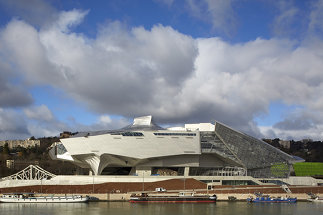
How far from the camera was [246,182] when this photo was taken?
7719 centimetres

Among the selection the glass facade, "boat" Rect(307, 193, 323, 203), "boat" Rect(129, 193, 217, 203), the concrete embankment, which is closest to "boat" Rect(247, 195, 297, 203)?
the concrete embankment

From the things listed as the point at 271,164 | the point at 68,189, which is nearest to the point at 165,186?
the point at 68,189

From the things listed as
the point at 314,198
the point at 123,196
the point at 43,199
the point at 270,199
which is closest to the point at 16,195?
the point at 43,199

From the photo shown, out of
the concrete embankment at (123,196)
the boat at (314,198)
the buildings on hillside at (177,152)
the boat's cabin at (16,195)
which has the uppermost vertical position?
the buildings on hillside at (177,152)

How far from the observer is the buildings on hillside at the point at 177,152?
74.1 metres

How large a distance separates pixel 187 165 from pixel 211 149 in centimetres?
582

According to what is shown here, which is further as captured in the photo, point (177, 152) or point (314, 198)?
point (177, 152)

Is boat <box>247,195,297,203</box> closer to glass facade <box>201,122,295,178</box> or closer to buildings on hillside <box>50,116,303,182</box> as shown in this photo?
buildings on hillside <box>50,116,303,182</box>

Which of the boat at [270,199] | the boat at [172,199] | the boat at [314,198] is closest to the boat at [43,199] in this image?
the boat at [172,199]

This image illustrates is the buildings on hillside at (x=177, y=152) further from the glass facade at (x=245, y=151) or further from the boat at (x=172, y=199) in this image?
the boat at (x=172, y=199)

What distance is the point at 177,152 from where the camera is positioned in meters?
75.6

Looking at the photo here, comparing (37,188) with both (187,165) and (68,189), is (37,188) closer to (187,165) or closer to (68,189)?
(68,189)

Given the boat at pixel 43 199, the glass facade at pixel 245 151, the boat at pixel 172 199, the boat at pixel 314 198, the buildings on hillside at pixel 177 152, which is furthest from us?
the glass facade at pixel 245 151

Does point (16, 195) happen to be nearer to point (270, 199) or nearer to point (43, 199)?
point (43, 199)
